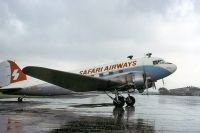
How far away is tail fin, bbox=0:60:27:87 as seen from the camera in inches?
1225

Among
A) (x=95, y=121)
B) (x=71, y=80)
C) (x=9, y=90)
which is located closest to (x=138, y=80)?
(x=71, y=80)

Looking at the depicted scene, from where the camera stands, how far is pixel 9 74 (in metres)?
31.5

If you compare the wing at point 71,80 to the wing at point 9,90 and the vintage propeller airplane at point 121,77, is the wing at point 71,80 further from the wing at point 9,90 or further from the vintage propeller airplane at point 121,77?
the wing at point 9,90

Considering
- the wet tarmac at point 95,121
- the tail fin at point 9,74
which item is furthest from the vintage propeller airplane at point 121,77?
the tail fin at point 9,74

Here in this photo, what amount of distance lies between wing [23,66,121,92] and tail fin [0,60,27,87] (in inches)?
374

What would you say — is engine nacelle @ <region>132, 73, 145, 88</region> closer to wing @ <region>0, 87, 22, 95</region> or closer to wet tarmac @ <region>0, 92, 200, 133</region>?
wet tarmac @ <region>0, 92, 200, 133</region>

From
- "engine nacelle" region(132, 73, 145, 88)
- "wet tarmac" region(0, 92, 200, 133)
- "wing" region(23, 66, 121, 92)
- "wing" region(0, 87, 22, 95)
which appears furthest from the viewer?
"wing" region(0, 87, 22, 95)

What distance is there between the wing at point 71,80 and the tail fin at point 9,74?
951 centimetres

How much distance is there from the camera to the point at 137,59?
2519 cm

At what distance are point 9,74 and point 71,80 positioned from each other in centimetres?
1186

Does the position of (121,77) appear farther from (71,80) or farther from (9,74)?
(9,74)

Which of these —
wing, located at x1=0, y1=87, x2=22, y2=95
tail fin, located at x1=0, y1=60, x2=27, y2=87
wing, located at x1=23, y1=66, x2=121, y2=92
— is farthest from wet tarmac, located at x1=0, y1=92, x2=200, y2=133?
tail fin, located at x1=0, y1=60, x2=27, y2=87

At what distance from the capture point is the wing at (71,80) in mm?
19911

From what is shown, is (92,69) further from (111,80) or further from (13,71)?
(13,71)
